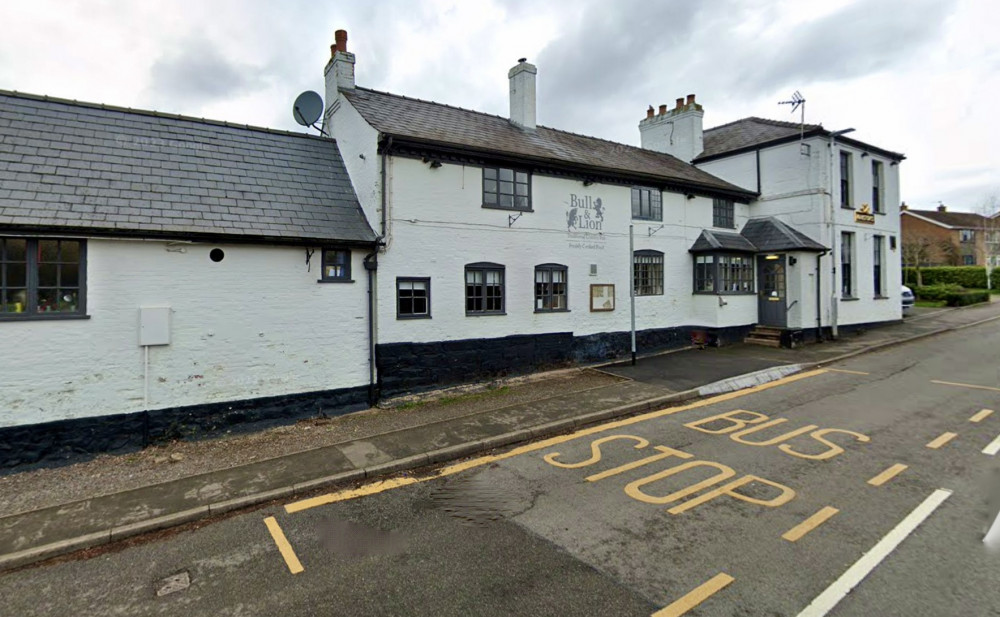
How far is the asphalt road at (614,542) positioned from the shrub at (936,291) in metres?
28.3

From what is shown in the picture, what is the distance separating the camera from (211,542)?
525 cm

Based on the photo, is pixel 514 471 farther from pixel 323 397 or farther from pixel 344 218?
pixel 344 218

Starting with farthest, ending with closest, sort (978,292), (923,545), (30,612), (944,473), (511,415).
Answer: (978,292)
(511,415)
(944,473)
(923,545)
(30,612)

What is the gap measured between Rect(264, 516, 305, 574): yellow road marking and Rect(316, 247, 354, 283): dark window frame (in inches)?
231

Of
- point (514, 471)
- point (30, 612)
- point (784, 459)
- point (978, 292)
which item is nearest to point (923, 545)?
point (784, 459)

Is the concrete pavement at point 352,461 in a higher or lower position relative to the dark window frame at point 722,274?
lower

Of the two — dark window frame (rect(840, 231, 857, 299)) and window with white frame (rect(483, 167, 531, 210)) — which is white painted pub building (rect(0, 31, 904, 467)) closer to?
window with white frame (rect(483, 167, 531, 210))

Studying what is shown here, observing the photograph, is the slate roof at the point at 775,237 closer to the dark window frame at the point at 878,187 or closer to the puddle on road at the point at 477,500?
the dark window frame at the point at 878,187

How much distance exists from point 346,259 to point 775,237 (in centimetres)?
1652

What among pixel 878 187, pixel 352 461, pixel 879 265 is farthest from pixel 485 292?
pixel 878 187

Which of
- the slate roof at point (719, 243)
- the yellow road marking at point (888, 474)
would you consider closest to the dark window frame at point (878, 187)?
the slate roof at point (719, 243)

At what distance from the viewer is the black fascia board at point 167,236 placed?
7.75 m

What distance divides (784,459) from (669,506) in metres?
2.62

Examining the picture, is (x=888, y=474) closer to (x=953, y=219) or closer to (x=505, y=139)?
(x=505, y=139)
